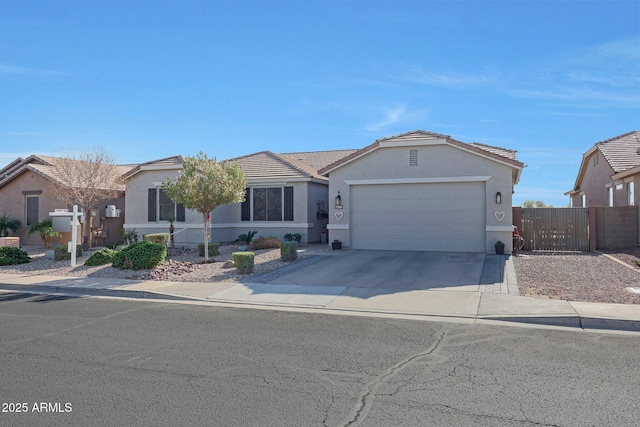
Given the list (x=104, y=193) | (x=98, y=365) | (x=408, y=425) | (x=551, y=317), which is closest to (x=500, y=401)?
(x=408, y=425)

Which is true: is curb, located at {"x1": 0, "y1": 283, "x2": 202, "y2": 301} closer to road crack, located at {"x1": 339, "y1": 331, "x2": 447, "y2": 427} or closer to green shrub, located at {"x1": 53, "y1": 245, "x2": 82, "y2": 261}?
green shrub, located at {"x1": 53, "y1": 245, "x2": 82, "y2": 261}

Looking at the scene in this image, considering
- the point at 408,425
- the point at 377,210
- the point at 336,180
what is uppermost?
the point at 336,180

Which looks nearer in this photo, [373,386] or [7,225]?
[373,386]

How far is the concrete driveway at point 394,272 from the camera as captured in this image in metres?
12.1

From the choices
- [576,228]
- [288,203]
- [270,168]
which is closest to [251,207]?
[288,203]

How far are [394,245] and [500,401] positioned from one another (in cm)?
1393

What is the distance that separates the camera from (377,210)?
63.0 feet

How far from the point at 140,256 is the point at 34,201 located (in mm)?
12878

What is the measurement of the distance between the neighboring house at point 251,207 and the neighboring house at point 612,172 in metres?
12.9

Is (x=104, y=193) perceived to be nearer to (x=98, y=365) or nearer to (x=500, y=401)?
(x=98, y=365)

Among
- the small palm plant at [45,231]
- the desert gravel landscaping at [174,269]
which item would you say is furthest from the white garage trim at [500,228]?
the small palm plant at [45,231]

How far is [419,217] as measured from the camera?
60.8ft

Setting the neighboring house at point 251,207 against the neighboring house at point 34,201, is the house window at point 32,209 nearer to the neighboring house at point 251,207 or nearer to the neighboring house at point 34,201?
the neighboring house at point 34,201

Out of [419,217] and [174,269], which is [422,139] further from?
[174,269]
